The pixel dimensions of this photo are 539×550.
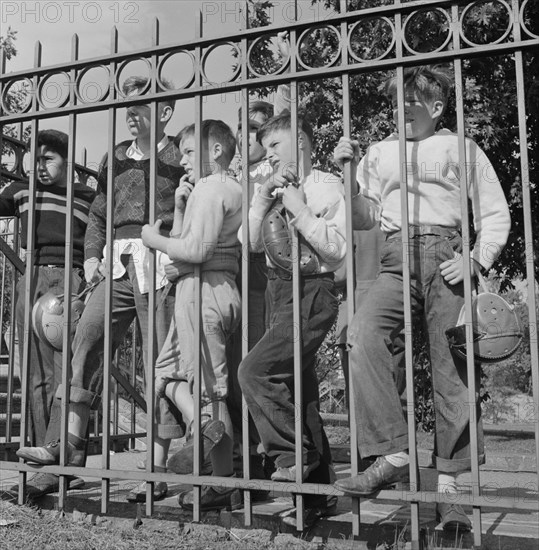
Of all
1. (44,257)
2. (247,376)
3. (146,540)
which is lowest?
(146,540)

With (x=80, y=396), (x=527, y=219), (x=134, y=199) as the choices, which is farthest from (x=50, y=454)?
(x=527, y=219)

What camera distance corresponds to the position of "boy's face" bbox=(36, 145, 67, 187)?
4.69 metres

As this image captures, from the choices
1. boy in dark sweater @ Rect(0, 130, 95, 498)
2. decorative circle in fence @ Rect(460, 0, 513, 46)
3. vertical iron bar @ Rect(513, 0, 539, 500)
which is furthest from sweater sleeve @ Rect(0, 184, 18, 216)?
decorative circle in fence @ Rect(460, 0, 513, 46)

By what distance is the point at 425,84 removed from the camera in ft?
10.7

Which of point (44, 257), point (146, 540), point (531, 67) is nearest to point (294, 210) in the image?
point (146, 540)

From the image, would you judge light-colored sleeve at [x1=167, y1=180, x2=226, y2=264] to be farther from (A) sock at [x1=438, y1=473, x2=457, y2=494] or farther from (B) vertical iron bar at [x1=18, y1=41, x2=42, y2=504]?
(A) sock at [x1=438, y1=473, x2=457, y2=494]

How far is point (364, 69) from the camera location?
10.2ft

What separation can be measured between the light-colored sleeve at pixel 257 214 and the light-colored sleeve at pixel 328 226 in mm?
157

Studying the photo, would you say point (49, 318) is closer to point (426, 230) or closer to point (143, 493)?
point (143, 493)

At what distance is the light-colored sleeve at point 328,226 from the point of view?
322 cm

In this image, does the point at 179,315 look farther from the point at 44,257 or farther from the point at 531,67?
the point at 531,67

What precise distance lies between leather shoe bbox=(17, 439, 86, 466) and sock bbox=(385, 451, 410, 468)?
1633 mm

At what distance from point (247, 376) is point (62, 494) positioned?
112cm

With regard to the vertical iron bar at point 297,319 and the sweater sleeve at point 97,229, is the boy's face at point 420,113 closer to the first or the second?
the vertical iron bar at point 297,319
